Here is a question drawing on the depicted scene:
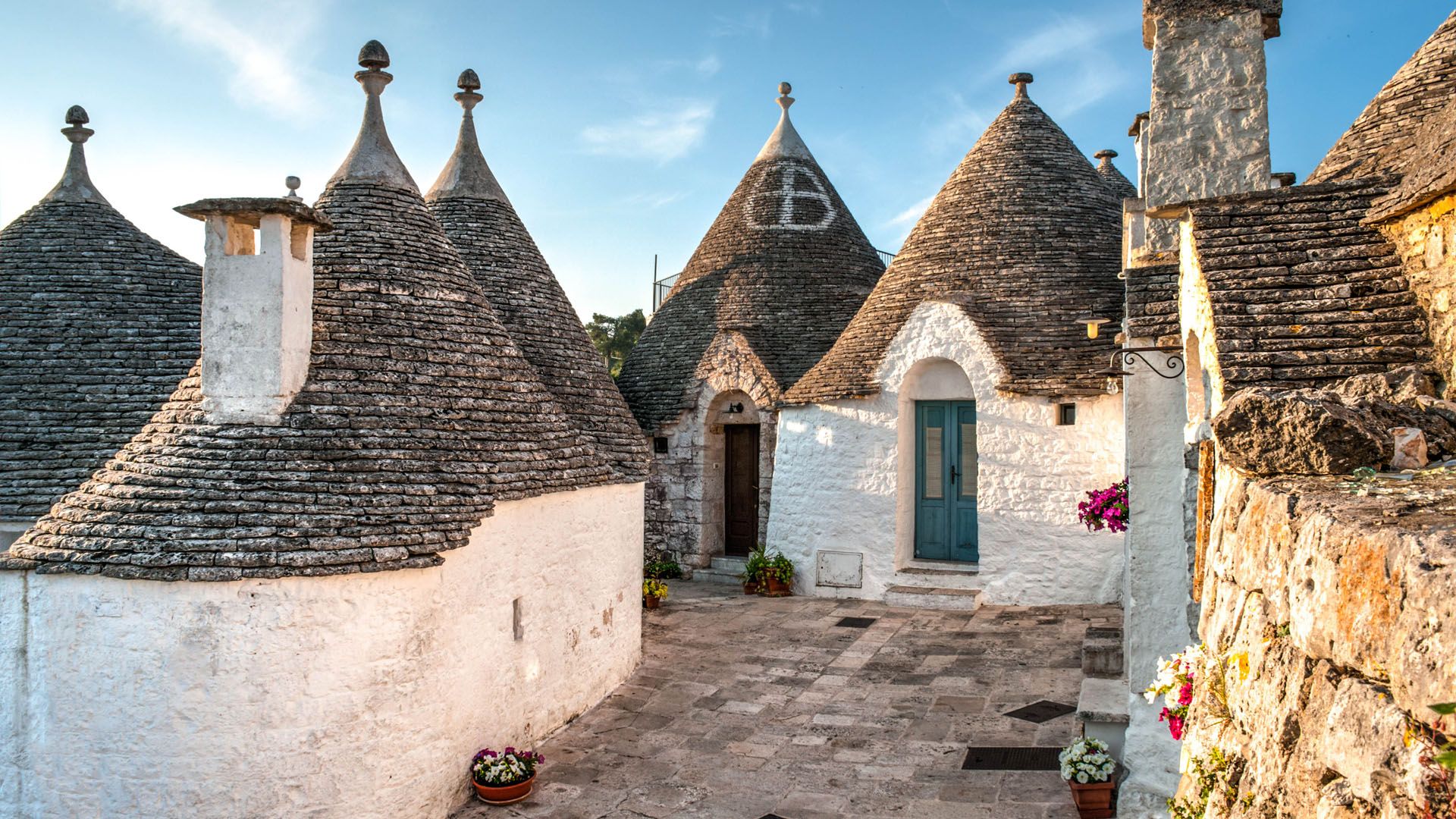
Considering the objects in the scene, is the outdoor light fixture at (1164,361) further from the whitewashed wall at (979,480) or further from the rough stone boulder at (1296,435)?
the whitewashed wall at (979,480)

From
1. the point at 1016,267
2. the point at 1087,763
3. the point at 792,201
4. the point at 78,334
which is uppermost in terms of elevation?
the point at 792,201

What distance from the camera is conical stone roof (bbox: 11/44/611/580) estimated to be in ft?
20.1

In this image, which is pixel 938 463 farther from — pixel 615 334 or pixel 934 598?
pixel 615 334

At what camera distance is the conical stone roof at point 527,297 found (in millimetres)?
11000

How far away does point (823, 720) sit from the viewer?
27.8 feet

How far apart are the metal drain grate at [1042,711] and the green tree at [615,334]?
975 inches

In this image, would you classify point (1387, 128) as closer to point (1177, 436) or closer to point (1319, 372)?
point (1177, 436)

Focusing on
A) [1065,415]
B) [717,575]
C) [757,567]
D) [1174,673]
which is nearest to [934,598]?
[757,567]

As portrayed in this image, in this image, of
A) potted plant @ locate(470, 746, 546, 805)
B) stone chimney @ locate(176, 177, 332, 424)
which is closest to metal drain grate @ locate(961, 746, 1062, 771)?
potted plant @ locate(470, 746, 546, 805)

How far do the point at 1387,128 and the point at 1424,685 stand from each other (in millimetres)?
8667

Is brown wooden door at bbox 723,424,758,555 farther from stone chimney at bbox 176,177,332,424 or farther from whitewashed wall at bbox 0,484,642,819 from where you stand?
stone chimney at bbox 176,177,332,424

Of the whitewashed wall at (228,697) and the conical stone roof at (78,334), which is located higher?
the conical stone roof at (78,334)

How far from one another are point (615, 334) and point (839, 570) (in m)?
20.5

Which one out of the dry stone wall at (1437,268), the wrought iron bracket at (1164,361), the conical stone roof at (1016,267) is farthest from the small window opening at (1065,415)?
the dry stone wall at (1437,268)
